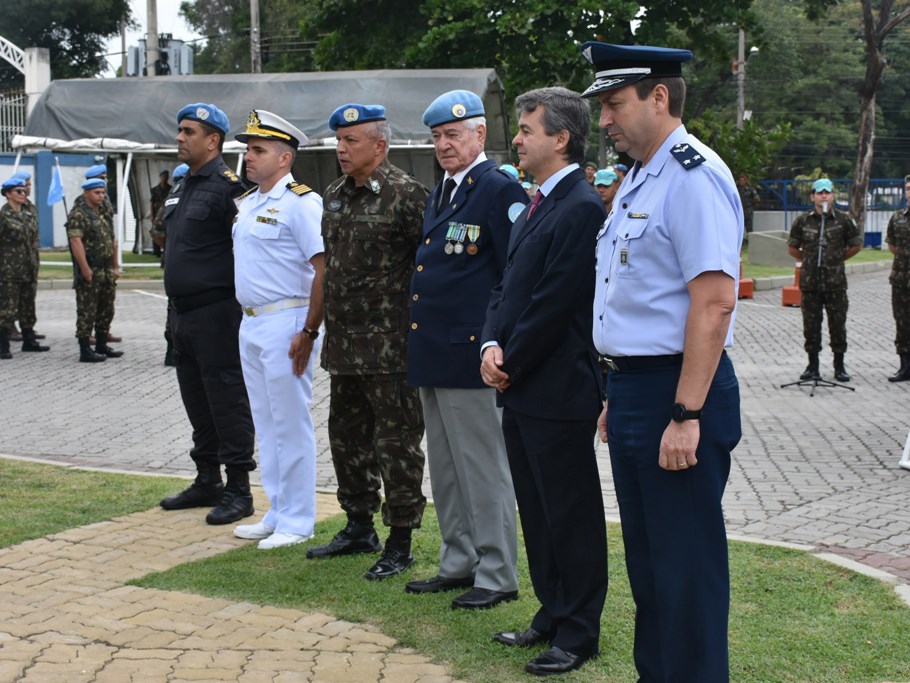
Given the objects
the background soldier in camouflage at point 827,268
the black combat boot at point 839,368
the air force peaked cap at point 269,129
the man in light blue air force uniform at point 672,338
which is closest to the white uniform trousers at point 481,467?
the man in light blue air force uniform at point 672,338

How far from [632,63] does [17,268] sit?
13073 mm

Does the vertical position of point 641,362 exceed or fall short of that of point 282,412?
it exceeds it

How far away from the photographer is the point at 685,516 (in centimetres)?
367

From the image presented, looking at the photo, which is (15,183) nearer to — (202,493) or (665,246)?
(202,493)

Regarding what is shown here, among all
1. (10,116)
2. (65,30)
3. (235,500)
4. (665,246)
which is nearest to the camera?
(665,246)

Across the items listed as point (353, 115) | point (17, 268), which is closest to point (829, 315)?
point (353, 115)

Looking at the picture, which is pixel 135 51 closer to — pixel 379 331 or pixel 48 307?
pixel 48 307

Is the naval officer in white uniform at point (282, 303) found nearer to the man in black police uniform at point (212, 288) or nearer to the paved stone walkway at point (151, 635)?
the man in black police uniform at point (212, 288)

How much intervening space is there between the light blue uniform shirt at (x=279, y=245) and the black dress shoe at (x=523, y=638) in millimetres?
2279

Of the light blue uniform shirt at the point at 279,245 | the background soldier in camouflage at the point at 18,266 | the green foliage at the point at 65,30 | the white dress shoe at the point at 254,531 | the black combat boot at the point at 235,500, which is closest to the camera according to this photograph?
the light blue uniform shirt at the point at 279,245

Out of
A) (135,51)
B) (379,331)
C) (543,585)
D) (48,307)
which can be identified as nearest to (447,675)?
(543,585)

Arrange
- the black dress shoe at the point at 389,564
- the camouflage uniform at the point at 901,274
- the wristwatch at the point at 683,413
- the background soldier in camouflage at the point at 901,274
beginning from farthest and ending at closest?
the camouflage uniform at the point at 901,274
the background soldier in camouflage at the point at 901,274
the black dress shoe at the point at 389,564
the wristwatch at the point at 683,413

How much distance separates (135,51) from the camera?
3153 cm

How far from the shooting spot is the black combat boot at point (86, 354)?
14227 mm
